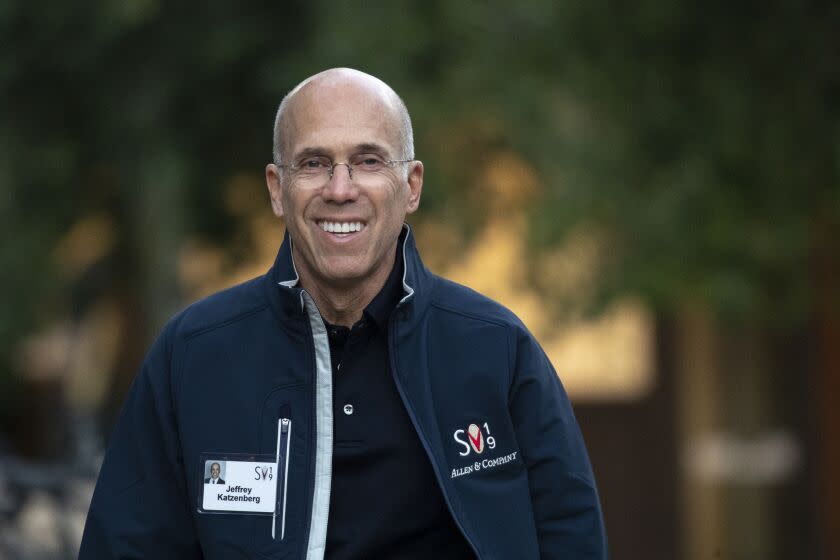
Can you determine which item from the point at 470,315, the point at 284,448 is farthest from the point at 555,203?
the point at 284,448

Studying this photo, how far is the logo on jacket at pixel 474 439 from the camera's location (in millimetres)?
3270

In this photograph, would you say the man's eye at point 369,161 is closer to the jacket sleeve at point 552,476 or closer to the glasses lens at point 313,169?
the glasses lens at point 313,169

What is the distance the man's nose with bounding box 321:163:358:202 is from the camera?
10.9 ft

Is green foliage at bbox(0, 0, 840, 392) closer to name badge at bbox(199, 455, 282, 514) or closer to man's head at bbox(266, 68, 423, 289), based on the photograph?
man's head at bbox(266, 68, 423, 289)

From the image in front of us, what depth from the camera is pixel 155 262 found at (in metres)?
10.7

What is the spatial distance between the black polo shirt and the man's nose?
36cm

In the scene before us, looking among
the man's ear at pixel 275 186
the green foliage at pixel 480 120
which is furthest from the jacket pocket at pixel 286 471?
the green foliage at pixel 480 120

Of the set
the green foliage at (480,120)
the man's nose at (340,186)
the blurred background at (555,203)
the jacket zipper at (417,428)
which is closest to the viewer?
the jacket zipper at (417,428)

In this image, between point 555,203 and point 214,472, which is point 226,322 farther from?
point 555,203

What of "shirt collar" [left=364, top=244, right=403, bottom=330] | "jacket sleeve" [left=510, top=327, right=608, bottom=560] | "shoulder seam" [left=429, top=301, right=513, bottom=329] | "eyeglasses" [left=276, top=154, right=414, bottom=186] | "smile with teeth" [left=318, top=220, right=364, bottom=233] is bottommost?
"jacket sleeve" [left=510, top=327, right=608, bottom=560]

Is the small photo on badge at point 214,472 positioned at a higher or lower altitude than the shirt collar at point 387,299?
lower

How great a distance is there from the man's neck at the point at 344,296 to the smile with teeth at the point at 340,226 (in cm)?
12

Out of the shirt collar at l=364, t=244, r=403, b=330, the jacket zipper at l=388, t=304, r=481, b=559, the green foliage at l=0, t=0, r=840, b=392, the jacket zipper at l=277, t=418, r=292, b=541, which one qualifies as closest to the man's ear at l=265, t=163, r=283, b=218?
the shirt collar at l=364, t=244, r=403, b=330

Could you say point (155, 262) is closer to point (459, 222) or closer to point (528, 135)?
point (459, 222)
